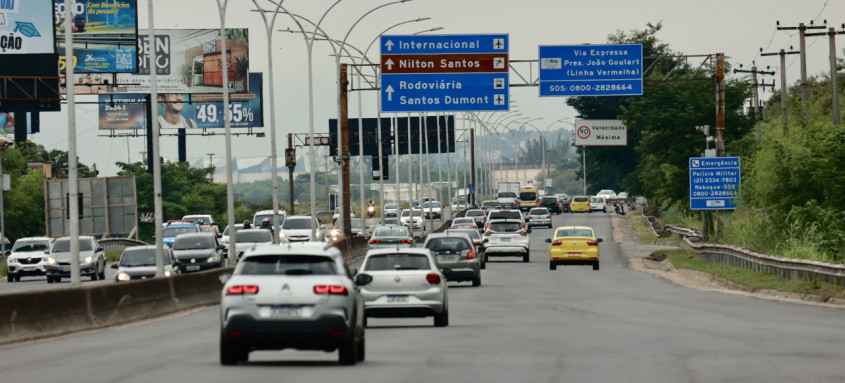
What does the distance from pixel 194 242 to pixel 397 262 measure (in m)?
24.3

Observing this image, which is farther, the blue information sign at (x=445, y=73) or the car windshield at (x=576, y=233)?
the blue information sign at (x=445, y=73)

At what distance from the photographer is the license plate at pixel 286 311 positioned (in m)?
16.1

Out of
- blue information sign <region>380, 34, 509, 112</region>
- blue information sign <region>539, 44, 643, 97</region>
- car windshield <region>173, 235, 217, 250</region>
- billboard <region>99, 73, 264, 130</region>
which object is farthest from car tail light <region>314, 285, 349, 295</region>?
billboard <region>99, 73, 264, 130</region>

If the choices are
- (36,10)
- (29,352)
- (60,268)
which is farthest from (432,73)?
(29,352)

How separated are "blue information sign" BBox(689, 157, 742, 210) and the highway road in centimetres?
1731

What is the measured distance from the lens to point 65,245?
172ft

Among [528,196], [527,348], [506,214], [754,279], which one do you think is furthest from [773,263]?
[528,196]

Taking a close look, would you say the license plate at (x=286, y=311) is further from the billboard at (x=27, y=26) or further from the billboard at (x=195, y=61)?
the billboard at (x=195, y=61)

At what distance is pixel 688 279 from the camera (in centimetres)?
4409

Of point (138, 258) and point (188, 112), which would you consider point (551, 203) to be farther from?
point (138, 258)

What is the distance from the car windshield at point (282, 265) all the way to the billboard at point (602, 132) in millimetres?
105167

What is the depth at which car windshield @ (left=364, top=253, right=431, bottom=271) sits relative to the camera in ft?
81.7

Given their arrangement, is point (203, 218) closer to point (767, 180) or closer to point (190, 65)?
point (190, 65)

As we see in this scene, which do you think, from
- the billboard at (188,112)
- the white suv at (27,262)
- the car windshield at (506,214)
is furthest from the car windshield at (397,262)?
the billboard at (188,112)
